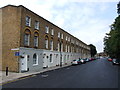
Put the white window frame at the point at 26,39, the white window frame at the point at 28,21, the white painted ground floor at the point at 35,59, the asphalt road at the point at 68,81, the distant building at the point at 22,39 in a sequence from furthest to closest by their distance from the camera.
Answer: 1. the white window frame at the point at 28,21
2. the white window frame at the point at 26,39
3. the white painted ground floor at the point at 35,59
4. the distant building at the point at 22,39
5. the asphalt road at the point at 68,81

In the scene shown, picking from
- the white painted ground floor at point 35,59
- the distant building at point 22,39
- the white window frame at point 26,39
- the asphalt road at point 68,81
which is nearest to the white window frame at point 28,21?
the distant building at point 22,39

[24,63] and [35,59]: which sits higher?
[35,59]

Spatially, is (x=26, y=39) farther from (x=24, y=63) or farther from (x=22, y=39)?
(x=24, y=63)

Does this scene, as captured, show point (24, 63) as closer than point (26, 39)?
Yes

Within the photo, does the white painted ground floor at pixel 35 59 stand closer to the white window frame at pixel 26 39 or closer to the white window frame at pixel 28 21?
the white window frame at pixel 26 39

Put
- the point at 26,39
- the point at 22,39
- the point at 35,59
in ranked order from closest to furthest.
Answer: the point at 22,39 → the point at 26,39 → the point at 35,59

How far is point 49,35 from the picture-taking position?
24.6 meters

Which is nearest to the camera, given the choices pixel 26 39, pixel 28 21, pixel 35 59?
pixel 26 39

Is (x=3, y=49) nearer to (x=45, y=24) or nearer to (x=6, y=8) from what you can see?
(x=6, y=8)

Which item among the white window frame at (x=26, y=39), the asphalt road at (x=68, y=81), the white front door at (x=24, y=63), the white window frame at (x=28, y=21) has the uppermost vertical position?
the white window frame at (x=28, y=21)

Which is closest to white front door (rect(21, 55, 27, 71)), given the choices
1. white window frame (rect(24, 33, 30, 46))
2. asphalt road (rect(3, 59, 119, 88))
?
white window frame (rect(24, 33, 30, 46))

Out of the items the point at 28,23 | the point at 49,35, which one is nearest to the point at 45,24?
the point at 49,35

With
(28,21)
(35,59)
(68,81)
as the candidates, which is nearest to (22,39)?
(28,21)

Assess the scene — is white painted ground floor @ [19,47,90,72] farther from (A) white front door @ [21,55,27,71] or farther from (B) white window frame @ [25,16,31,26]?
(B) white window frame @ [25,16,31,26]
